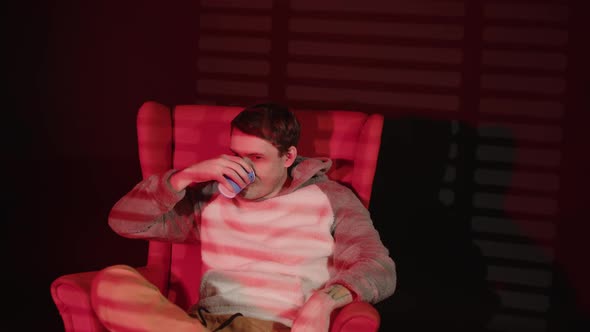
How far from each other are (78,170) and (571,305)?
200 cm

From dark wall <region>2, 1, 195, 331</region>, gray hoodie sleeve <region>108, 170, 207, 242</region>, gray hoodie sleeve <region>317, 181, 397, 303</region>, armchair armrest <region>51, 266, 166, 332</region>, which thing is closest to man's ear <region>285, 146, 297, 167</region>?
gray hoodie sleeve <region>317, 181, 397, 303</region>

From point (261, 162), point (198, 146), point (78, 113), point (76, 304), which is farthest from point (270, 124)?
point (78, 113)

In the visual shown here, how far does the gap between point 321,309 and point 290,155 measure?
19.3 inches

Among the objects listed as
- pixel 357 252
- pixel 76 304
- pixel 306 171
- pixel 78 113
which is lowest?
pixel 76 304

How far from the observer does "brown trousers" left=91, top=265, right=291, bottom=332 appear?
138cm

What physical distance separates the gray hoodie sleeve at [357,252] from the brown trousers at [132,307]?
369mm

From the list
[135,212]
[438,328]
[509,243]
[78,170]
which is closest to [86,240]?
[78,170]

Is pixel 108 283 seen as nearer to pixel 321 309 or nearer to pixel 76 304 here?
pixel 76 304

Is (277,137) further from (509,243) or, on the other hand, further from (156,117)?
(509,243)

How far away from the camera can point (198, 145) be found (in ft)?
6.33

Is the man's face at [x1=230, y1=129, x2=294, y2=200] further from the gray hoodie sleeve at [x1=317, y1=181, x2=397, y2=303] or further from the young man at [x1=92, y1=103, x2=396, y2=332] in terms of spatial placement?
the gray hoodie sleeve at [x1=317, y1=181, x2=397, y2=303]

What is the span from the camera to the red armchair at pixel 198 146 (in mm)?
1814

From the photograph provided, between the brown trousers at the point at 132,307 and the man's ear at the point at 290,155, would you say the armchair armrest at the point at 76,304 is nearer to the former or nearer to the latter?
the brown trousers at the point at 132,307

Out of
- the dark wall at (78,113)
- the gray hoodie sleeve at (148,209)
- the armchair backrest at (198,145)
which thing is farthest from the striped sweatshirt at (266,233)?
the dark wall at (78,113)
